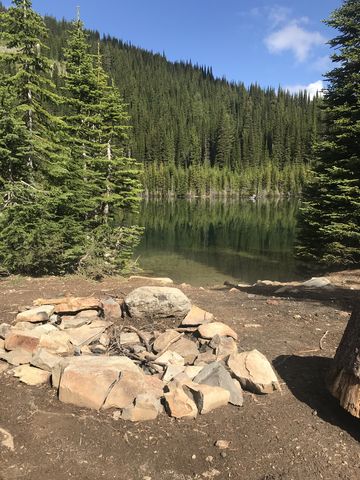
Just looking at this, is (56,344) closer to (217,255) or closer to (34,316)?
(34,316)

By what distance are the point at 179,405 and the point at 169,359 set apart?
4.09ft

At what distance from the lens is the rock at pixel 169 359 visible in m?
5.80

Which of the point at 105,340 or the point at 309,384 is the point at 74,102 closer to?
the point at 105,340

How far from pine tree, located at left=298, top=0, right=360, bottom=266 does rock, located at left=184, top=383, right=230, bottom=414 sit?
1445 centimetres

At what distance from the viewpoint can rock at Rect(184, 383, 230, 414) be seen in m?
4.71

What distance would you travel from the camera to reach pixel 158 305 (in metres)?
7.21

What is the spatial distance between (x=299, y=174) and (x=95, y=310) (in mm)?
116624

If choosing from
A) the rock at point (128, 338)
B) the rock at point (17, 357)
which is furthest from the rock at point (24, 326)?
the rock at point (128, 338)

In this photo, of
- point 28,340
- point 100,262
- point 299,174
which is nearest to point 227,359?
point 28,340

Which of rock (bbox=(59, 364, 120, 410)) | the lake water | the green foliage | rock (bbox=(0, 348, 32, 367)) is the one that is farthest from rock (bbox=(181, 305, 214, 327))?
the lake water

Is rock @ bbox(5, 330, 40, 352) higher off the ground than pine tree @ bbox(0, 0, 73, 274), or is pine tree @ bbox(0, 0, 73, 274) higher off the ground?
pine tree @ bbox(0, 0, 73, 274)

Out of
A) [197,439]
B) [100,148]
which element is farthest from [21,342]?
[100,148]

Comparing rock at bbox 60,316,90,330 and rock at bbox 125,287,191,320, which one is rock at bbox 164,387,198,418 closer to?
rock at bbox 125,287,191,320

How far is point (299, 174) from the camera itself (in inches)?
4582
